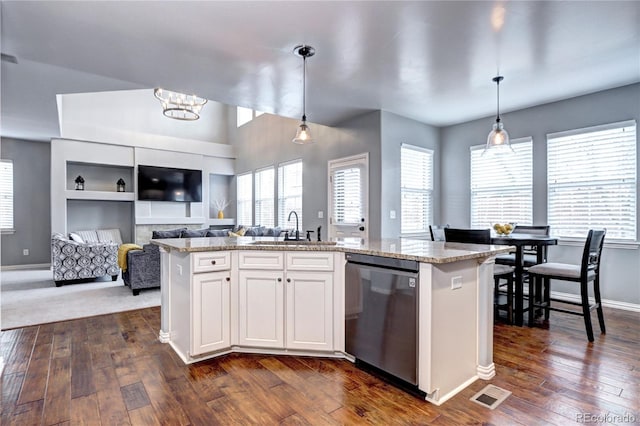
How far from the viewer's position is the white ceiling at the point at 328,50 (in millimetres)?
2471

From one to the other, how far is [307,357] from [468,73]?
3331 mm

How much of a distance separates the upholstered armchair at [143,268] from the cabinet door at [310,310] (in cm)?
316

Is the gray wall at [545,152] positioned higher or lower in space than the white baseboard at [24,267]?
higher

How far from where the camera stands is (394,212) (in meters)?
5.11

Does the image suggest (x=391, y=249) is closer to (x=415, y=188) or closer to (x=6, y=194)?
(x=415, y=188)

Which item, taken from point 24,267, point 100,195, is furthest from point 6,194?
point 100,195

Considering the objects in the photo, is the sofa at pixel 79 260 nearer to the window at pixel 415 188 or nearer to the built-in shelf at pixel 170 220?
the built-in shelf at pixel 170 220

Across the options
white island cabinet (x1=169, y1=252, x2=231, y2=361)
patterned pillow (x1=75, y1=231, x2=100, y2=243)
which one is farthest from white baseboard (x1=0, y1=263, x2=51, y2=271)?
white island cabinet (x1=169, y1=252, x2=231, y2=361)

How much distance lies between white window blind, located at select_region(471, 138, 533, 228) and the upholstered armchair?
16.6 feet

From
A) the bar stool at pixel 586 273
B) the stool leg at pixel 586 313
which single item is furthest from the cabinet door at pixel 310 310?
the stool leg at pixel 586 313

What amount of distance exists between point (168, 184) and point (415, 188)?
5.87 m

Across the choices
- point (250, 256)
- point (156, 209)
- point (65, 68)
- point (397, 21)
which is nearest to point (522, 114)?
point (397, 21)

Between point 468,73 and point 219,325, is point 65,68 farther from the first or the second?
point 468,73

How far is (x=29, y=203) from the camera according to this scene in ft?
23.6
